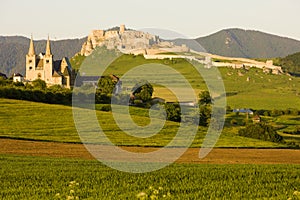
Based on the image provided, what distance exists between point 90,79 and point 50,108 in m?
90.2

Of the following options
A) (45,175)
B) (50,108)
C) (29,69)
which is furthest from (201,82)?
(45,175)

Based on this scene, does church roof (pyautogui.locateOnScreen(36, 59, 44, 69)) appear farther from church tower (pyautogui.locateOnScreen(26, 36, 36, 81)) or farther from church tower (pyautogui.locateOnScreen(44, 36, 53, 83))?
church tower (pyautogui.locateOnScreen(44, 36, 53, 83))

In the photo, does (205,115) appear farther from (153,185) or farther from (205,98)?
(153,185)

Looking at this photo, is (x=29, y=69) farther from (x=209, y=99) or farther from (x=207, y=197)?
(x=207, y=197)

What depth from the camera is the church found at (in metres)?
158

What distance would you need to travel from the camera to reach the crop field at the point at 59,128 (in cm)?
5397

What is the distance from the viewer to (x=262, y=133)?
250 feet

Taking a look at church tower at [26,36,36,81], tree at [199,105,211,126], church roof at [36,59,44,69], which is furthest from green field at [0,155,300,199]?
church tower at [26,36,36,81]

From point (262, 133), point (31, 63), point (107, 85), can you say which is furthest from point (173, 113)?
point (31, 63)

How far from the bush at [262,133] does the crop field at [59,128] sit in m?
7.81

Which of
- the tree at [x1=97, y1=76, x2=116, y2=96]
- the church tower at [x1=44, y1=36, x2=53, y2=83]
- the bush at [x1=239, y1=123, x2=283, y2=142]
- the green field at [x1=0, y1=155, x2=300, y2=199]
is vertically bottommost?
the bush at [x1=239, y1=123, x2=283, y2=142]

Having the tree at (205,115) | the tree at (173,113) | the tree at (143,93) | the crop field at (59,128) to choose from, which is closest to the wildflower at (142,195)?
the crop field at (59,128)

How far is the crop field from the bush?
25.6 ft

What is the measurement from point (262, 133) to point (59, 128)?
103ft
